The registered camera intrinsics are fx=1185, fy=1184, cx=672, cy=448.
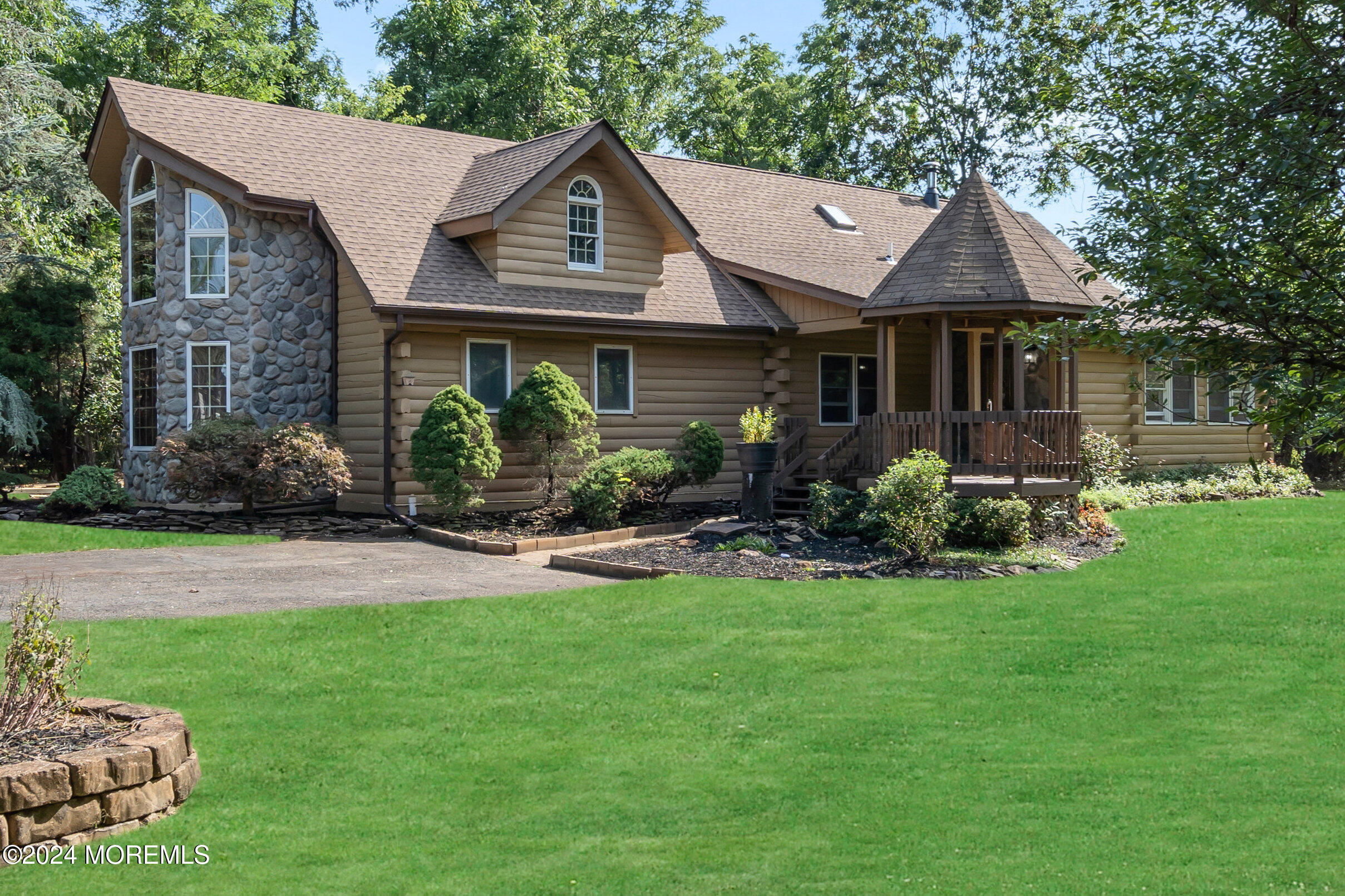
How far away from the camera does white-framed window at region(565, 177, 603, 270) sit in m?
19.4

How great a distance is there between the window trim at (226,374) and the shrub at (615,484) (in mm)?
5601

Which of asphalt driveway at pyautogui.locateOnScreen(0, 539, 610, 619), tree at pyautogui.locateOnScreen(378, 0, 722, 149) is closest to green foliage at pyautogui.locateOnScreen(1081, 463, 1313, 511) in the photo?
asphalt driveway at pyautogui.locateOnScreen(0, 539, 610, 619)

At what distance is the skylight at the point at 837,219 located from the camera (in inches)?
987

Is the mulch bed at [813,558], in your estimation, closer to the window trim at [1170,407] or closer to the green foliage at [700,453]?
the green foliage at [700,453]

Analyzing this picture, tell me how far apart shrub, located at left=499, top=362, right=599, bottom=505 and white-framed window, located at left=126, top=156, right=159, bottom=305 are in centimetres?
685

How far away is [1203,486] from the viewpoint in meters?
22.2

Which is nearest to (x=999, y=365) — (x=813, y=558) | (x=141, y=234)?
(x=813, y=558)

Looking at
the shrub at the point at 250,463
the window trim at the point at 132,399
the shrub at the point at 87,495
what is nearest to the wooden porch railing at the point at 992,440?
the shrub at the point at 250,463

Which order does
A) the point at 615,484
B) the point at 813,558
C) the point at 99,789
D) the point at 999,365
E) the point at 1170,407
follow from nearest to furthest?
the point at 99,789, the point at 813,558, the point at 615,484, the point at 999,365, the point at 1170,407

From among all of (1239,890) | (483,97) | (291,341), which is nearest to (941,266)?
(291,341)

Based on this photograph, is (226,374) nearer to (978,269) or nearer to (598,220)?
(598,220)

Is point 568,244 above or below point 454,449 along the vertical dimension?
above

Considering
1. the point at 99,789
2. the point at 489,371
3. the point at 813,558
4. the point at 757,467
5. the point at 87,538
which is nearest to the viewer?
the point at 99,789

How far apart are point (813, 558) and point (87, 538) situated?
9.18 meters
